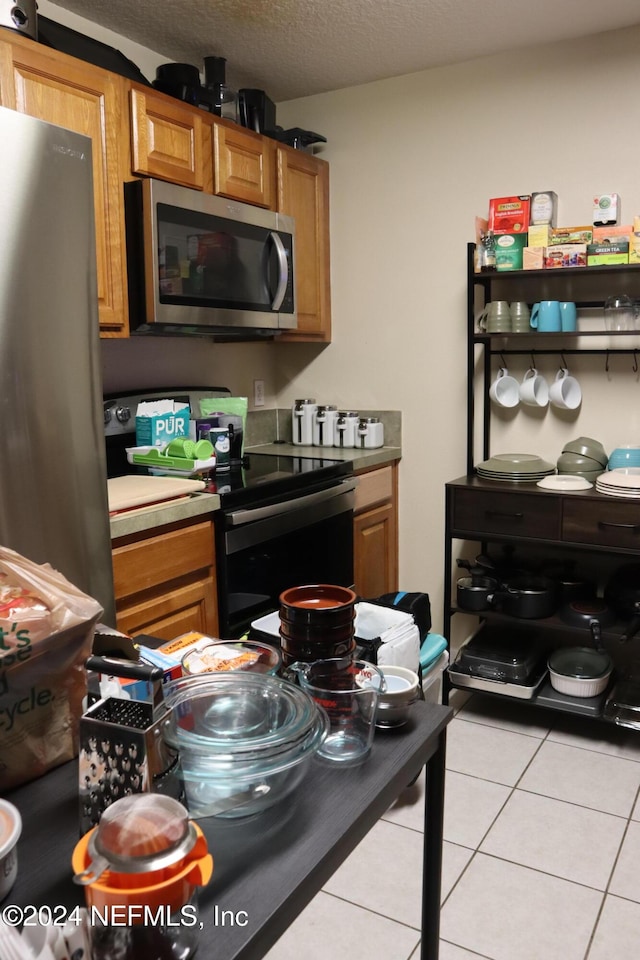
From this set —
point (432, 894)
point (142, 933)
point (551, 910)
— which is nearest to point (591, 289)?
point (551, 910)

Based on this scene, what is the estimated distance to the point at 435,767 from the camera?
1.07 meters

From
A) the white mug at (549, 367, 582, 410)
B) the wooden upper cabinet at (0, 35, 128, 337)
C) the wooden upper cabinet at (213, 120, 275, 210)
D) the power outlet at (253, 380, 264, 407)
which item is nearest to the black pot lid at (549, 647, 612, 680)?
the white mug at (549, 367, 582, 410)

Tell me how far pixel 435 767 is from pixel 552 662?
6.00 ft

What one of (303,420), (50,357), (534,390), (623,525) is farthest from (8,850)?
(303,420)

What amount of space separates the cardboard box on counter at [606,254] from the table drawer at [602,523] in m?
0.83

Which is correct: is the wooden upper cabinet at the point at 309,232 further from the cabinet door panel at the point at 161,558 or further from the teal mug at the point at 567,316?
the cabinet door panel at the point at 161,558

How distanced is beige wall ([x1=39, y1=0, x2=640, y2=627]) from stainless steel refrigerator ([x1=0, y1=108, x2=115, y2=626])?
1122 mm

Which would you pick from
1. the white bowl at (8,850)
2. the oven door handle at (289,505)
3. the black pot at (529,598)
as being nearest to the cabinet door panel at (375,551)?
the oven door handle at (289,505)

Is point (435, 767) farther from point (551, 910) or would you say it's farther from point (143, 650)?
point (551, 910)

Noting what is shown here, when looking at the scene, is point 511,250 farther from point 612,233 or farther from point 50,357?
point 50,357

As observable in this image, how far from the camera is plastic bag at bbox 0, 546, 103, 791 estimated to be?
78 cm

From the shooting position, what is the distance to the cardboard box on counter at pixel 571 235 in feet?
8.56

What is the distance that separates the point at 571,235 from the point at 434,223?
63cm

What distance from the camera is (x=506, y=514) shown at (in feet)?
8.71
